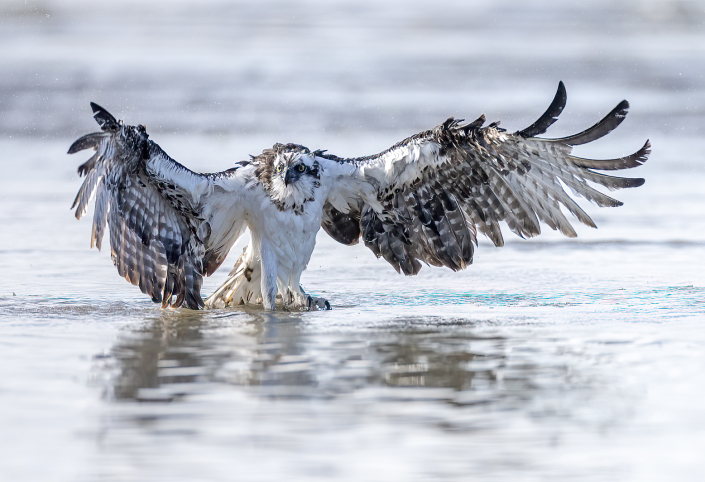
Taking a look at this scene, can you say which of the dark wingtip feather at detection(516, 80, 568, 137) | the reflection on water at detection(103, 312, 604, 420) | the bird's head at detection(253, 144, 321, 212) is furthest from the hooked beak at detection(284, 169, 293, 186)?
the dark wingtip feather at detection(516, 80, 568, 137)

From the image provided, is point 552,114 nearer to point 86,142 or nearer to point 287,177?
point 287,177

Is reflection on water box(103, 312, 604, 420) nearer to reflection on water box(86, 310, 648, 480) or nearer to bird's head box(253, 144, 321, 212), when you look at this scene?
reflection on water box(86, 310, 648, 480)

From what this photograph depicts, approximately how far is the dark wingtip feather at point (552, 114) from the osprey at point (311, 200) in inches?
0.4

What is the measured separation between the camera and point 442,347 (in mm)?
5910

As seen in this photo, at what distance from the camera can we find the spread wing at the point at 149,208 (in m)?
6.57

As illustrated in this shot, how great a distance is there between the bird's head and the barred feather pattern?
0.50 metres

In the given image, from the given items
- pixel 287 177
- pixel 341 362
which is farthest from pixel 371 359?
pixel 287 177

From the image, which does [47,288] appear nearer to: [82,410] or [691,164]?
[82,410]

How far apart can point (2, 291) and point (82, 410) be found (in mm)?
3309

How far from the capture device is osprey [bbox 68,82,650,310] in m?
6.82

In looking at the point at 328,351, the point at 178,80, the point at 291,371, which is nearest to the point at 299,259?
the point at 328,351

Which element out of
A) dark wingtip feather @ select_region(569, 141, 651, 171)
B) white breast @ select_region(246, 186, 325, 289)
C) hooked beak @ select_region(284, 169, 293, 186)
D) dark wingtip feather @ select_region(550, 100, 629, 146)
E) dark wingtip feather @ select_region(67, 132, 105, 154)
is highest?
dark wingtip feather @ select_region(550, 100, 629, 146)

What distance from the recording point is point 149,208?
700cm

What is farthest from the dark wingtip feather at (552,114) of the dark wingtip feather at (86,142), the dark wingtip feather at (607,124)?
the dark wingtip feather at (86,142)
